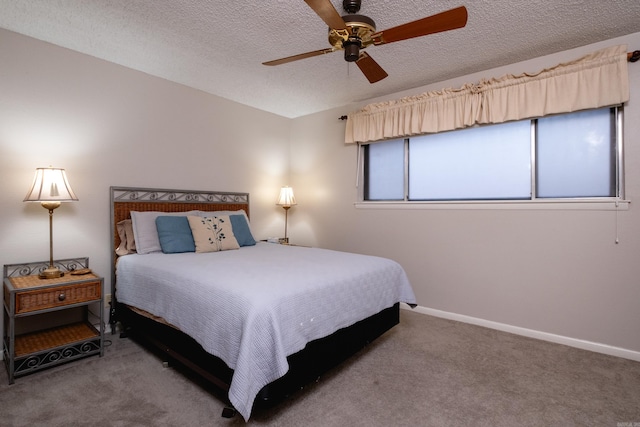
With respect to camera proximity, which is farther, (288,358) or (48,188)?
(48,188)

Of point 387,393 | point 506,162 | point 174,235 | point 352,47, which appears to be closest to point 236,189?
point 174,235

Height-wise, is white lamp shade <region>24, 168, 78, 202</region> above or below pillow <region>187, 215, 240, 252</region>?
above

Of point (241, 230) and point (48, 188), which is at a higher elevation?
point (48, 188)

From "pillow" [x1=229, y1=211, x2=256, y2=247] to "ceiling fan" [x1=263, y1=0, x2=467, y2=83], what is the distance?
83.5 inches

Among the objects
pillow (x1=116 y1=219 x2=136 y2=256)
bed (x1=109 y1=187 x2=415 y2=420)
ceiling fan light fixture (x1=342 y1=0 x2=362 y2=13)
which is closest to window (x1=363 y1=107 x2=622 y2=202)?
bed (x1=109 y1=187 x2=415 y2=420)

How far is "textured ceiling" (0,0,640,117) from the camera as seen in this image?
84.9 inches

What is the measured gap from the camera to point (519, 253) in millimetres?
2953

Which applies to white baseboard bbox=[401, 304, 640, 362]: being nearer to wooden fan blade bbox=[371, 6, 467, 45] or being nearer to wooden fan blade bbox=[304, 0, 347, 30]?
wooden fan blade bbox=[371, 6, 467, 45]

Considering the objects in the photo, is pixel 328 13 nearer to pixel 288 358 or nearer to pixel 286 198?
pixel 288 358

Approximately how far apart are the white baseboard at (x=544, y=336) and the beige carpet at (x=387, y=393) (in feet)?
0.25

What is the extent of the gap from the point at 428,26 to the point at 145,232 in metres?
2.76

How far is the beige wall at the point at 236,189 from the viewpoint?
249 cm

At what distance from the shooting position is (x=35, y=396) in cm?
193

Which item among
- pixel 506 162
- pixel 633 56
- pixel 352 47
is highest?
pixel 633 56
